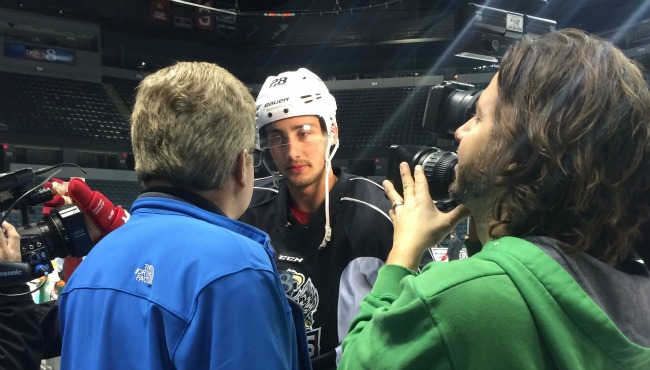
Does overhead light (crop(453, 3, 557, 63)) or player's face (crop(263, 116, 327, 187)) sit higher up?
overhead light (crop(453, 3, 557, 63))

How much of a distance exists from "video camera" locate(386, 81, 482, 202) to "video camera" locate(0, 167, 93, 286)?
0.95 meters

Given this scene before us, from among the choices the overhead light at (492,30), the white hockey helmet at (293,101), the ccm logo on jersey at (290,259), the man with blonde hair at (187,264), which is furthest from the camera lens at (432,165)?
the overhead light at (492,30)

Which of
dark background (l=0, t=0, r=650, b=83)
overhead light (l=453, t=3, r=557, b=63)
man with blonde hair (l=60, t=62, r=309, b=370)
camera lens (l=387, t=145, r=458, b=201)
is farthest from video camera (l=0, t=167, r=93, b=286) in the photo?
dark background (l=0, t=0, r=650, b=83)

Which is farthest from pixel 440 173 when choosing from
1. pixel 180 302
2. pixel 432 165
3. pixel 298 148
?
pixel 298 148

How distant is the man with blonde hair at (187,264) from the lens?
2.90 ft

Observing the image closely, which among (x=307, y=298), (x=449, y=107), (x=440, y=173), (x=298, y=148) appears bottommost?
(x=307, y=298)

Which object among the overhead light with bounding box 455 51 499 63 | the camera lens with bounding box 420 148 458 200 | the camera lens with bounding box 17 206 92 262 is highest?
the overhead light with bounding box 455 51 499 63

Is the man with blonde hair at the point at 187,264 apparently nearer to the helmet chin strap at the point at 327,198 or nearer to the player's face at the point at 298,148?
the helmet chin strap at the point at 327,198

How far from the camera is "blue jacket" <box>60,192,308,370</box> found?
88 cm

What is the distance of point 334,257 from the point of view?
180 centimetres

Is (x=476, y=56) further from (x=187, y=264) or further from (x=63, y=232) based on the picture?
(x=187, y=264)

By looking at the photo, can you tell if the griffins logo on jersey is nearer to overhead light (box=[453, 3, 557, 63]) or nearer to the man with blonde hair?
the man with blonde hair

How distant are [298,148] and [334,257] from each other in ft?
1.32

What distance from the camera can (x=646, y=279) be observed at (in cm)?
83
